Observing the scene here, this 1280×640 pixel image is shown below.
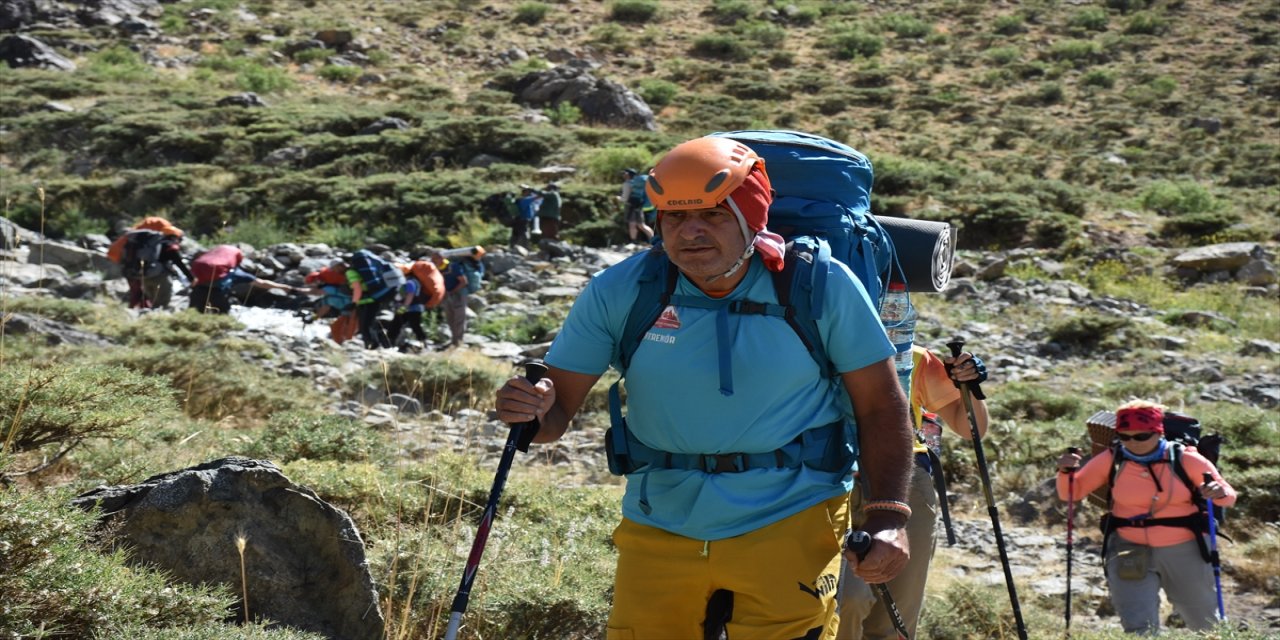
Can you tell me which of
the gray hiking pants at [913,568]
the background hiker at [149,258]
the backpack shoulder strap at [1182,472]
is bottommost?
the background hiker at [149,258]

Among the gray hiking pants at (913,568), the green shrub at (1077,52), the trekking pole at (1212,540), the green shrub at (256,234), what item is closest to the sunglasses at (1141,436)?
the trekking pole at (1212,540)

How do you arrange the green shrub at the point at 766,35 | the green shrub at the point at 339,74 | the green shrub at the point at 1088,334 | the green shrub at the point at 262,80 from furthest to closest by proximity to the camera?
the green shrub at the point at 766,35 → the green shrub at the point at 339,74 → the green shrub at the point at 262,80 → the green shrub at the point at 1088,334

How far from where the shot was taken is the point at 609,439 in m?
3.02

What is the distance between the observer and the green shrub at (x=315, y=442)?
242 inches

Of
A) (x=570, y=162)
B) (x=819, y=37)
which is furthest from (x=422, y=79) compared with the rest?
(x=819, y=37)

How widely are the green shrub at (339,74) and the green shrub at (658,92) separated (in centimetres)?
1054

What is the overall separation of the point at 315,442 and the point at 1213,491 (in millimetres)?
4765

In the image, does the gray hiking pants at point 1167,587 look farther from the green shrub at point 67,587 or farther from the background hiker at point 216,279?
the background hiker at point 216,279

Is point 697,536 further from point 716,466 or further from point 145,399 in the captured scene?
point 145,399

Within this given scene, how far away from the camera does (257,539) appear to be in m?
3.74

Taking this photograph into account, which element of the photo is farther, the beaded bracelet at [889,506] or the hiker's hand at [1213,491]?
the hiker's hand at [1213,491]

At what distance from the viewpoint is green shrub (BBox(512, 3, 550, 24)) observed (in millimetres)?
53938

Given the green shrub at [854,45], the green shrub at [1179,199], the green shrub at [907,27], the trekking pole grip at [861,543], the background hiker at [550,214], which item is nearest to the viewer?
the trekking pole grip at [861,543]

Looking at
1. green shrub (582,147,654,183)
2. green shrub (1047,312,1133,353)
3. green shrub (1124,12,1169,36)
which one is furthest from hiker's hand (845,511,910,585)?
green shrub (1124,12,1169,36)
